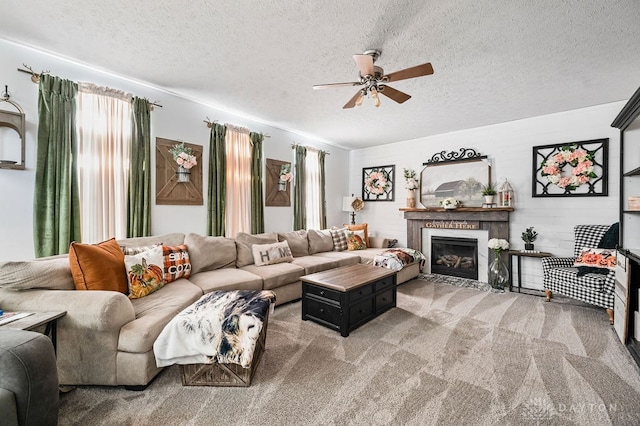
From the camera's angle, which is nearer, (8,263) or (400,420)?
(400,420)

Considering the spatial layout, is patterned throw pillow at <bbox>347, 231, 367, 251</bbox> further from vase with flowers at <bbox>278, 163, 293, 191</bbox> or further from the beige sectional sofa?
the beige sectional sofa

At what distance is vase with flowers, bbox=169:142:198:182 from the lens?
3549 millimetres

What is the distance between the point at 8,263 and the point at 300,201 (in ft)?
12.8

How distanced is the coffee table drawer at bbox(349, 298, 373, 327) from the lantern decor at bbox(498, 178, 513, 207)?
9.81 ft

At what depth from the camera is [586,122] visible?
12.8ft

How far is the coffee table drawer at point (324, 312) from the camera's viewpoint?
2773 mm

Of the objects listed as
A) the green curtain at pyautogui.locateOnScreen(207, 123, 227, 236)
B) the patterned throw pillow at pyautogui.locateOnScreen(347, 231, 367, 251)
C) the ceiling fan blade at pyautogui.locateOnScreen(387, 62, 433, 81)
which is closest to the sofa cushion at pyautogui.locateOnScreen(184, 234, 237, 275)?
the green curtain at pyautogui.locateOnScreen(207, 123, 227, 236)

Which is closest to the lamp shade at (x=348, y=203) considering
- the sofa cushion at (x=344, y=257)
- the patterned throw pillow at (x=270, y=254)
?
the sofa cushion at (x=344, y=257)

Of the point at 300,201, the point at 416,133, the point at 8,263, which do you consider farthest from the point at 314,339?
the point at 416,133

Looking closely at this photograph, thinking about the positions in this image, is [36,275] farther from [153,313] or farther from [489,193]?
[489,193]

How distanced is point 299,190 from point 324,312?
2.88m

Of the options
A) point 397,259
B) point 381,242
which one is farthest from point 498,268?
point 381,242

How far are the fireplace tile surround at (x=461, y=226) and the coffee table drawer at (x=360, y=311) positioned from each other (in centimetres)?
275

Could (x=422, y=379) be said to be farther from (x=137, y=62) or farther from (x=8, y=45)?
(x=8, y=45)
